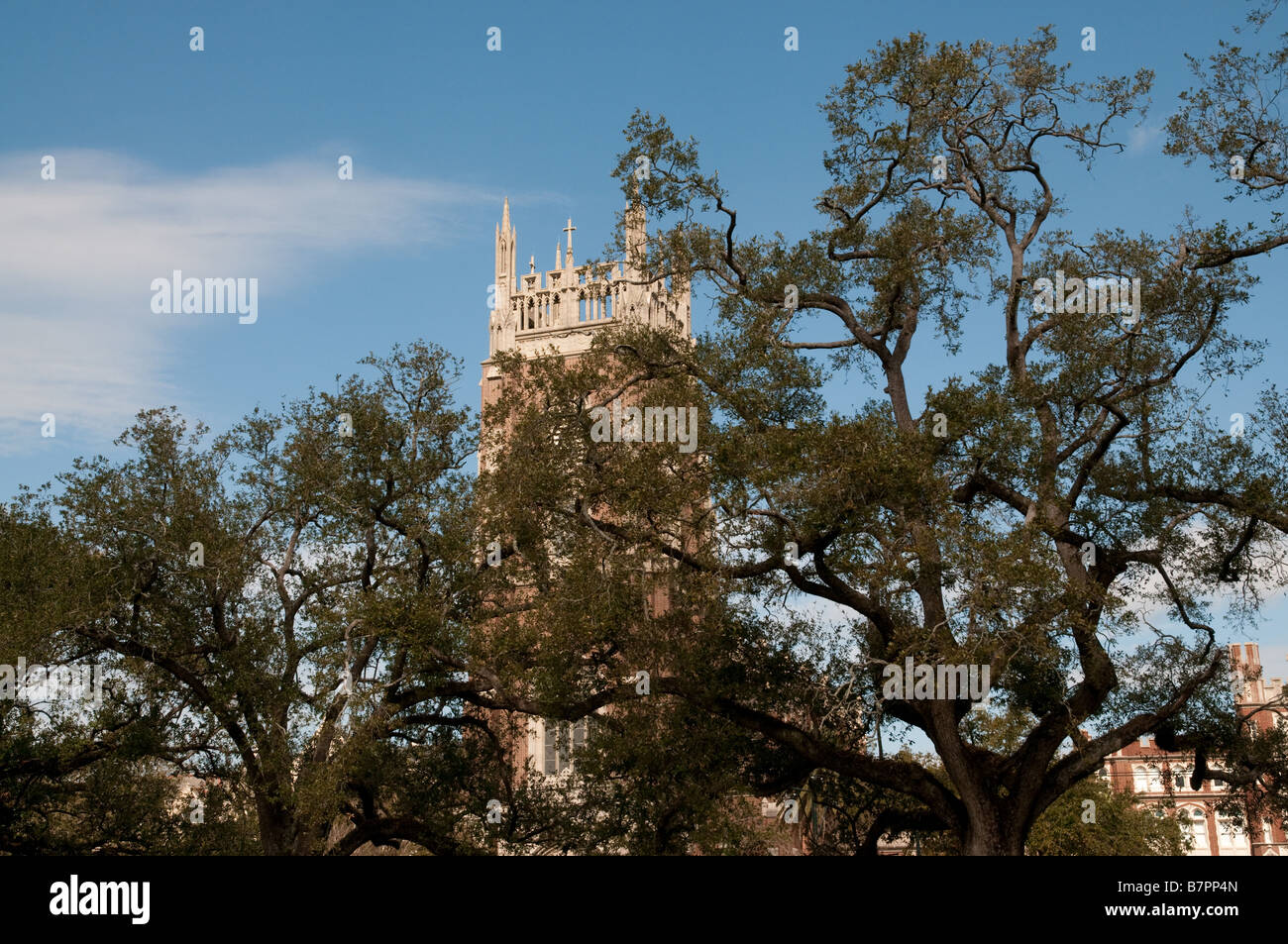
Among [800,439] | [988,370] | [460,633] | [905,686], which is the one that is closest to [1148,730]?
[905,686]


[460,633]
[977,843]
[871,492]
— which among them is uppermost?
[871,492]

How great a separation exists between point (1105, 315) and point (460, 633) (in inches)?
503

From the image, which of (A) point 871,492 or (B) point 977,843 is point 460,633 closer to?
(A) point 871,492

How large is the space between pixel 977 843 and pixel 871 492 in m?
6.08

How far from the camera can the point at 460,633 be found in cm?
2289

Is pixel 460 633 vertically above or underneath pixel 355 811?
above

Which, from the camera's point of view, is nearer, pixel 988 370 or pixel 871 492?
pixel 871 492

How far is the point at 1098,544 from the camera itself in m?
22.5
